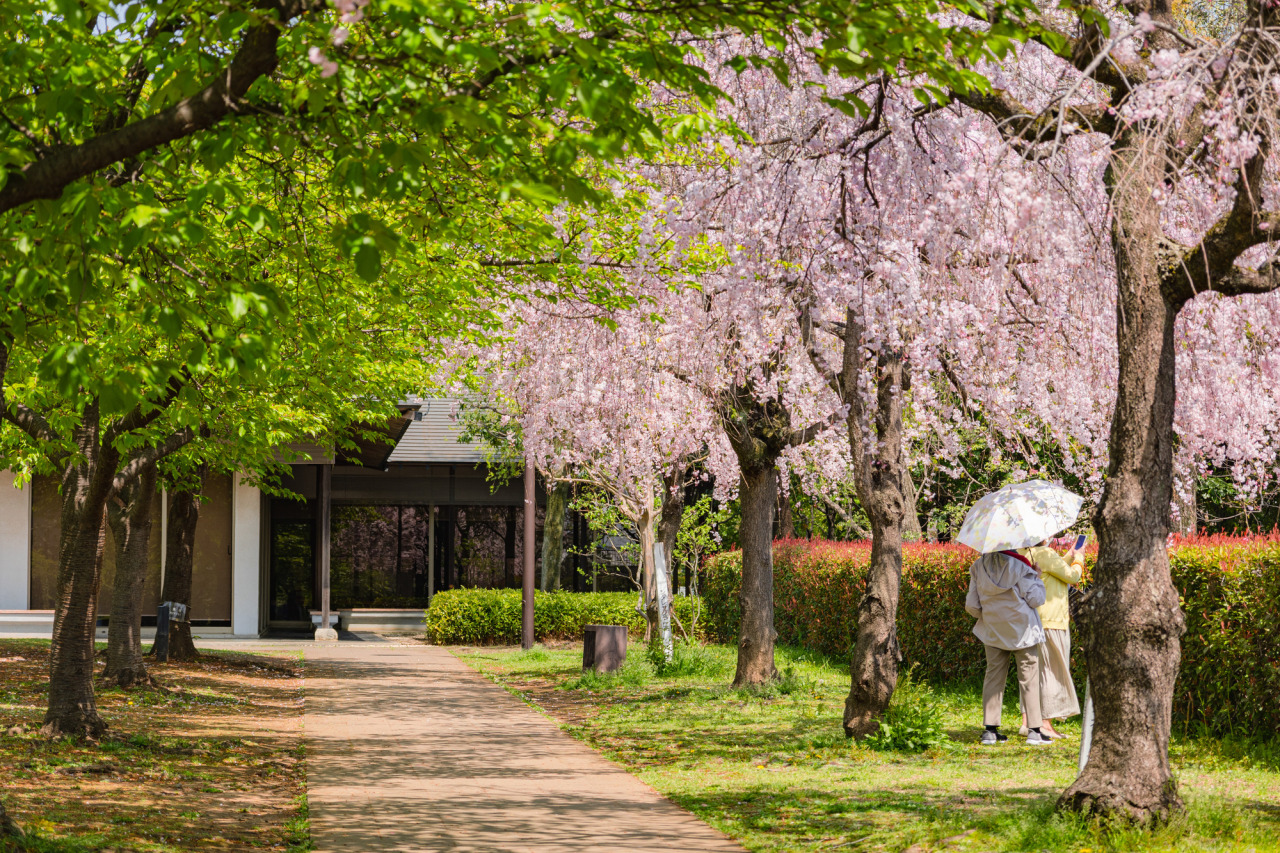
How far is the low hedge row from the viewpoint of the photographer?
8.91 meters

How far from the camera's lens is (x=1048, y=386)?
11.9m

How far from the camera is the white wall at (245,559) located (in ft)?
78.9

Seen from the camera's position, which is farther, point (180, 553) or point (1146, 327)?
point (180, 553)

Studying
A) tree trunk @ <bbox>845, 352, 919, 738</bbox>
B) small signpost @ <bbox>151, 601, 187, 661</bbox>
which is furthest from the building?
tree trunk @ <bbox>845, 352, 919, 738</bbox>

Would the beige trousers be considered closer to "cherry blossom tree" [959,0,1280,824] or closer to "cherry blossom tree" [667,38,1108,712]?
"cherry blossom tree" [667,38,1108,712]

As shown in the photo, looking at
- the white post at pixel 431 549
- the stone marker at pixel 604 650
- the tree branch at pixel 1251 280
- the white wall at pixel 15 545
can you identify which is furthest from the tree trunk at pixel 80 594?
the white post at pixel 431 549

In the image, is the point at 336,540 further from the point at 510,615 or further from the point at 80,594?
the point at 80,594

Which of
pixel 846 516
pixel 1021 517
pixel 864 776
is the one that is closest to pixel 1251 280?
pixel 1021 517

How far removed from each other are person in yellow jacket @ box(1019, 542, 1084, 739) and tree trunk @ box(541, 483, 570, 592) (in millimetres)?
17139

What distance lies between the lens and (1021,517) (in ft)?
32.2

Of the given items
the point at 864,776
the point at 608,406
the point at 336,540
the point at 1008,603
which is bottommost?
the point at 864,776

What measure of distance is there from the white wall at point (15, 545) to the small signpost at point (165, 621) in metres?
7.62

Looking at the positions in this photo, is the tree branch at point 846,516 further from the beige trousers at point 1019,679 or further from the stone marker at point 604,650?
the beige trousers at point 1019,679

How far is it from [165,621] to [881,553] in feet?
36.8
